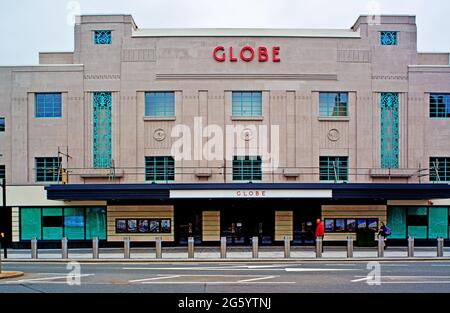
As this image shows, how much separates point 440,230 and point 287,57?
1425cm

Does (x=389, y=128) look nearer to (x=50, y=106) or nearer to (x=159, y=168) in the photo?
(x=159, y=168)

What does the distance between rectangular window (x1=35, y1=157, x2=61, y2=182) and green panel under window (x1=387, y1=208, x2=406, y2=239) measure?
20.7 m

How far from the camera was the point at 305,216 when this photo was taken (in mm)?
28266

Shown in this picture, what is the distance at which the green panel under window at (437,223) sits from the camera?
93.4ft

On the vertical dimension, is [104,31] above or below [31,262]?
above

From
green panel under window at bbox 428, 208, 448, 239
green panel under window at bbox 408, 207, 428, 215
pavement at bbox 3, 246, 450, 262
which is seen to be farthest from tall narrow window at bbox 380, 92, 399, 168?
pavement at bbox 3, 246, 450, 262

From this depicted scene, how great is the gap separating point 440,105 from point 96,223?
2263 centimetres

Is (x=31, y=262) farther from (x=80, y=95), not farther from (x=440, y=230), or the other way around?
(x=440, y=230)

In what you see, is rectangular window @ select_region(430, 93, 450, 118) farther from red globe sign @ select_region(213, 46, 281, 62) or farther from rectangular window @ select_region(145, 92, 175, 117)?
rectangular window @ select_region(145, 92, 175, 117)

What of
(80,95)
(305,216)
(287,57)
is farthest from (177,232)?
(287,57)

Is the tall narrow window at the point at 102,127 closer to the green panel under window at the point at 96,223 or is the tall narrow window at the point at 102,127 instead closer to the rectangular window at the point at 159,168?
the rectangular window at the point at 159,168
